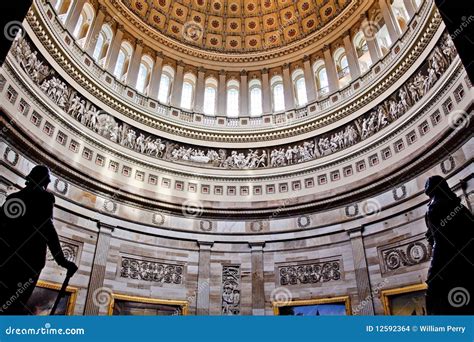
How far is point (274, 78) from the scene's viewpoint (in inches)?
971

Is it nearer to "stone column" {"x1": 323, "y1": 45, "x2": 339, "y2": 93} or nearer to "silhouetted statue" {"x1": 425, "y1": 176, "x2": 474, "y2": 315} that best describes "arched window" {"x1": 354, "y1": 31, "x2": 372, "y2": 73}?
"stone column" {"x1": 323, "y1": 45, "x2": 339, "y2": 93}

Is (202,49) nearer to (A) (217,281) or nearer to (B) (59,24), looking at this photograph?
(B) (59,24)

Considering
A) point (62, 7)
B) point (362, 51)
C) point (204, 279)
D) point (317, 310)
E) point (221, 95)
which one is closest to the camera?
point (317, 310)

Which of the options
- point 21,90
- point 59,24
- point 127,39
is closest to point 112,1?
point 127,39

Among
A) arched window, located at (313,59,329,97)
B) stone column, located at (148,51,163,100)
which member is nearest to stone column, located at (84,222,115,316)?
stone column, located at (148,51,163,100)

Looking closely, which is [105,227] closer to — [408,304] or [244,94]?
[244,94]

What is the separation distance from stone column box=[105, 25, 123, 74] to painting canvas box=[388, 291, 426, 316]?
1814 centimetres

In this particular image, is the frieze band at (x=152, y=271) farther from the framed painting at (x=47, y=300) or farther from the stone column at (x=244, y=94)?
the stone column at (x=244, y=94)

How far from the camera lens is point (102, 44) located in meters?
21.4

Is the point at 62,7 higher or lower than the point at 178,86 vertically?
higher

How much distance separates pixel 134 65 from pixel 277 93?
9.30 meters

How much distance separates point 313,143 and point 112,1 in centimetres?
1483

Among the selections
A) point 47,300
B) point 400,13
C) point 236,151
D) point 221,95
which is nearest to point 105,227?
point 47,300

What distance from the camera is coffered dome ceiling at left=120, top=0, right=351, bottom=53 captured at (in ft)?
81.9
